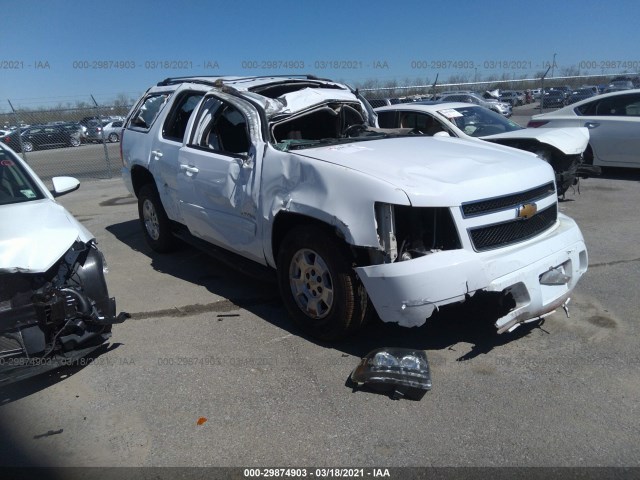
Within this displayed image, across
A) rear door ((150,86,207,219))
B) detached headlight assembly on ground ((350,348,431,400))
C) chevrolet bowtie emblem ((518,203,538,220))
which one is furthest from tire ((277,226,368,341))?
rear door ((150,86,207,219))

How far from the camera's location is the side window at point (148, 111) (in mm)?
6609

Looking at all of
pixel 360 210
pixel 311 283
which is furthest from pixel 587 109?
pixel 360 210

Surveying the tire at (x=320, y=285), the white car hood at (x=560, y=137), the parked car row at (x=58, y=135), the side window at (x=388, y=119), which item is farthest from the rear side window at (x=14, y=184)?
the parked car row at (x=58, y=135)

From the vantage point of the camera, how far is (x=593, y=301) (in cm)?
476

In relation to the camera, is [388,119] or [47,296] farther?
[388,119]

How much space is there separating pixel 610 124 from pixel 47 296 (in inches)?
396

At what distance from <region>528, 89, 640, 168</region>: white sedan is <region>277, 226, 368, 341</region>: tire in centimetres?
844

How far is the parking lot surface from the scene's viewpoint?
2957 millimetres

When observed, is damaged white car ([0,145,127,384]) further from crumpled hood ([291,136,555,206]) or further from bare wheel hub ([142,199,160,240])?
bare wheel hub ([142,199,160,240])

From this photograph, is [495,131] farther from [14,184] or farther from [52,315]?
[52,315]

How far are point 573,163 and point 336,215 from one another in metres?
5.78

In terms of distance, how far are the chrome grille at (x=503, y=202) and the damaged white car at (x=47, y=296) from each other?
2561 mm

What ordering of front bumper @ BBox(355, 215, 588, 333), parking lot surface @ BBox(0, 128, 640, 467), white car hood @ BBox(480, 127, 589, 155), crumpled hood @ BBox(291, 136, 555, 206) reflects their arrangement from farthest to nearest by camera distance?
white car hood @ BBox(480, 127, 589, 155)
crumpled hood @ BBox(291, 136, 555, 206)
front bumper @ BBox(355, 215, 588, 333)
parking lot surface @ BBox(0, 128, 640, 467)

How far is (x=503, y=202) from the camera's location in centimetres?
374
